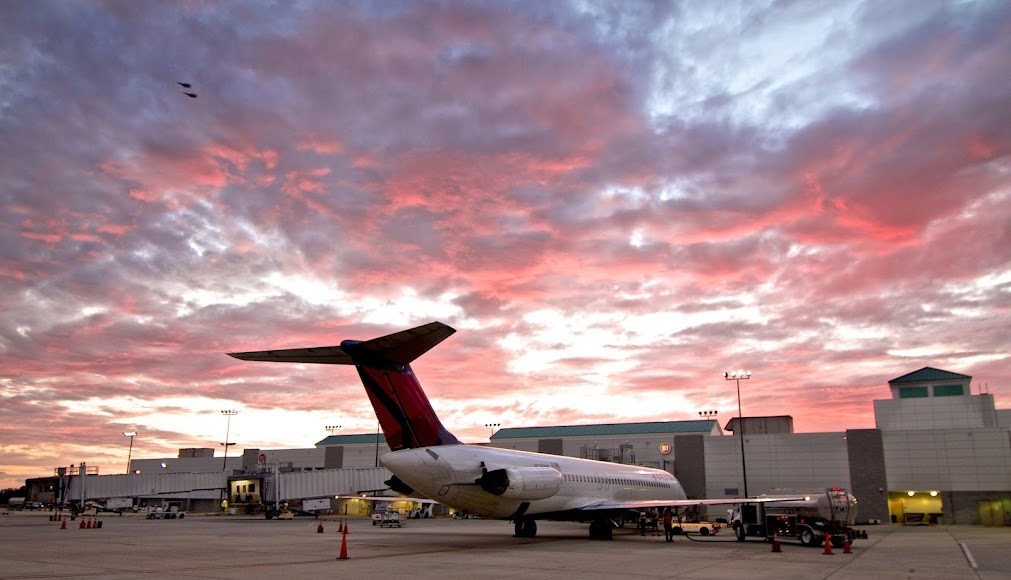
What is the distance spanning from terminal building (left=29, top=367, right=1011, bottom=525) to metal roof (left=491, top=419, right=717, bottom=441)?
5.63m

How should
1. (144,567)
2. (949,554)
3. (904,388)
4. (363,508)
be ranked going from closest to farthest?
(144,567)
(949,554)
(904,388)
(363,508)

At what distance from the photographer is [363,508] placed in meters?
70.1

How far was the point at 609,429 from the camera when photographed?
77375 mm

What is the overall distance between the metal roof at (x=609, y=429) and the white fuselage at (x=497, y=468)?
40.6 meters

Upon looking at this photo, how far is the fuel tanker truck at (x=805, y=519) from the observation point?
2703 centimetres

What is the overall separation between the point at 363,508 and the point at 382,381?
51.0 meters

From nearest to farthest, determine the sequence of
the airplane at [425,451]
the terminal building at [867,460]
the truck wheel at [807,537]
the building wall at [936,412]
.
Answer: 1. the airplane at [425,451]
2. the truck wheel at [807,537]
3. the terminal building at [867,460]
4. the building wall at [936,412]

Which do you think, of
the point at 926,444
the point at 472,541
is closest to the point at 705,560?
the point at 472,541

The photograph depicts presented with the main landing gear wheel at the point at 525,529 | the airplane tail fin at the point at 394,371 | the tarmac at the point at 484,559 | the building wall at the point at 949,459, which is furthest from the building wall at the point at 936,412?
the airplane tail fin at the point at 394,371

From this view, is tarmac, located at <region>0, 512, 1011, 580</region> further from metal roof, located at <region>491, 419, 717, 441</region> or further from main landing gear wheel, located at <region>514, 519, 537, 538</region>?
metal roof, located at <region>491, 419, 717, 441</region>

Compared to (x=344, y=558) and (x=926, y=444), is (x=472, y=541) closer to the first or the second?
(x=344, y=558)

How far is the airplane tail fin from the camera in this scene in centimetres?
2164

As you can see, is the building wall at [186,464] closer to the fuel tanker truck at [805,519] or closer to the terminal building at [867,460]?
the terminal building at [867,460]

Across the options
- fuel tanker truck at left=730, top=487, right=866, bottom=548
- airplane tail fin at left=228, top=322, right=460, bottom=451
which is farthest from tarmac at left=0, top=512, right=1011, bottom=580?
airplane tail fin at left=228, top=322, right=460, bottom=451
